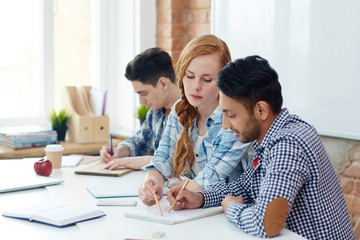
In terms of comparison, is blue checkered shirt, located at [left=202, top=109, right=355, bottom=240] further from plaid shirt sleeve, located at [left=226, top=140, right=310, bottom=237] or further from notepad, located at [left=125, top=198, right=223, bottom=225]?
notepad, located at [left=125, top=198, right=223, bottom=225]

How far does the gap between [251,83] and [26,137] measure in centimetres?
207

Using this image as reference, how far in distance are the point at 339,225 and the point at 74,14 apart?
288cm

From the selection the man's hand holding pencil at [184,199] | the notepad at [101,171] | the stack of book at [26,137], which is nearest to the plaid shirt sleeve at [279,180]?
the man's hand holding pencil at [184,199]

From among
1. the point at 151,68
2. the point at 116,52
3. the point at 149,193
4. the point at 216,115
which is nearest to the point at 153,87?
the point at 151,68

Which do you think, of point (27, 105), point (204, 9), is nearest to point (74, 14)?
point (27, 105)

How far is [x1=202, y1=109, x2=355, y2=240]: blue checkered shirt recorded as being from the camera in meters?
1.38

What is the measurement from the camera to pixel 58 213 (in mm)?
1546

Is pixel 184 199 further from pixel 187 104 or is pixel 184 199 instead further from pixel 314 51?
pixel 314 51

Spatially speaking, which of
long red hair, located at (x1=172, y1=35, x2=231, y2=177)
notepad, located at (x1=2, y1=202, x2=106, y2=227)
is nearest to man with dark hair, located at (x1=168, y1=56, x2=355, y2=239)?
notepad, located at (x1=2, y1=202, x2=106, y2=227)

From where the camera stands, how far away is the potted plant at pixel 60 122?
11.4ft

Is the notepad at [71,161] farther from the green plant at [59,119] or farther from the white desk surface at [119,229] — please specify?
the green plant at [59,119]

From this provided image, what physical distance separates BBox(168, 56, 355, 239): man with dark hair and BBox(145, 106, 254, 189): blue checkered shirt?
159 mm

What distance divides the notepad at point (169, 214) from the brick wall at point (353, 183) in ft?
3.68

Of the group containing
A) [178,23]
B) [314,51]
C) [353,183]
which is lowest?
[353,183]
